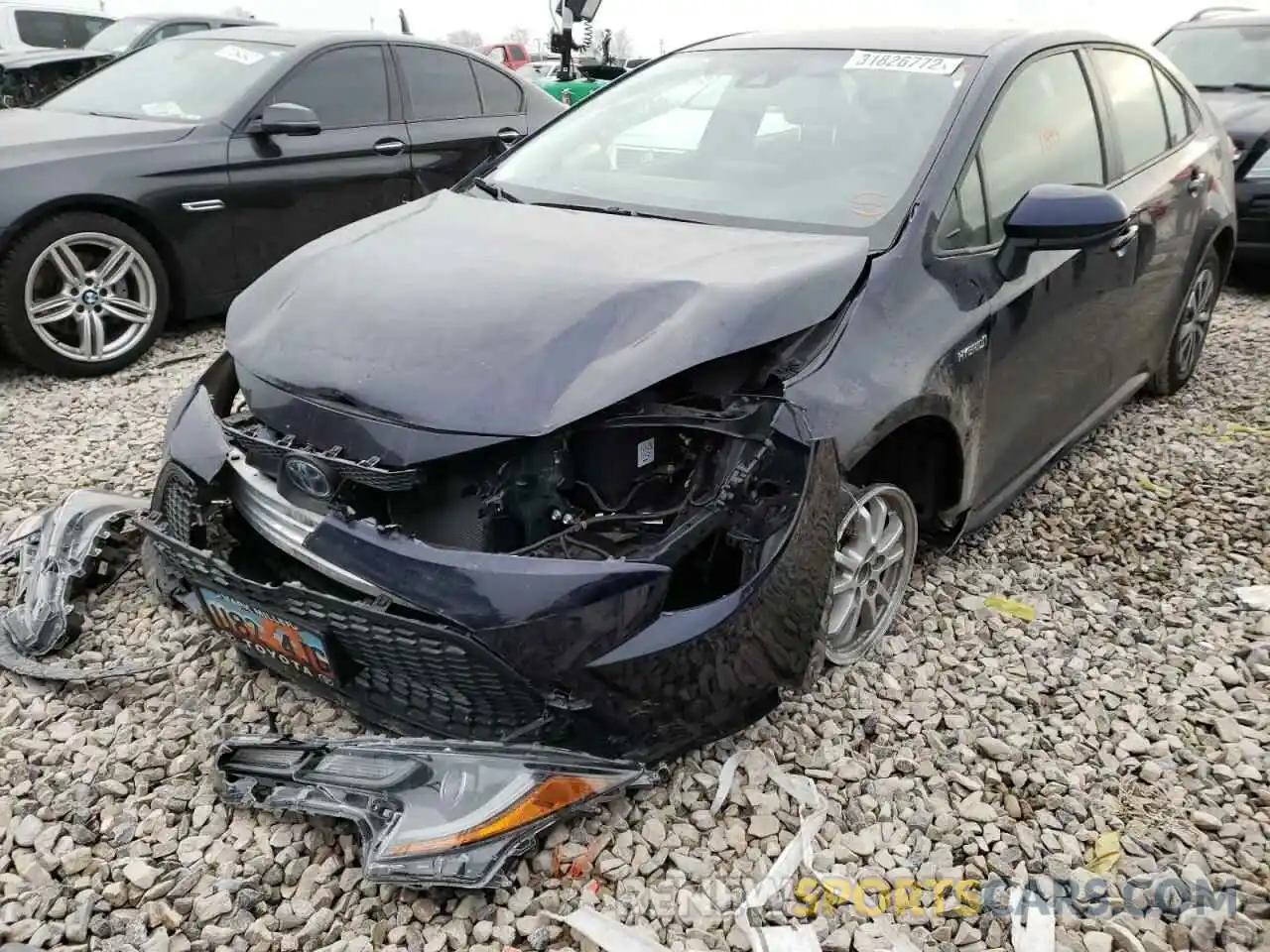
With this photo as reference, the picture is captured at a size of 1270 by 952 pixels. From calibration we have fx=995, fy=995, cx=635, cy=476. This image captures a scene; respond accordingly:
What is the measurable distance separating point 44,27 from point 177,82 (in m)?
8.59

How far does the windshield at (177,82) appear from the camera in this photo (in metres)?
5.21

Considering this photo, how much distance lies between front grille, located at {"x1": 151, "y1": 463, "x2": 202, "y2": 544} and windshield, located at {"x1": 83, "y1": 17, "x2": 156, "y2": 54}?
8.98 meters

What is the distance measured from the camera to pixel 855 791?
2320 millimetres

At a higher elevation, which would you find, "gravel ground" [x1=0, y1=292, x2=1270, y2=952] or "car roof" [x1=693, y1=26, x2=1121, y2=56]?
"car roof" [x1=693, y1=26, x2=1121, y2=56]

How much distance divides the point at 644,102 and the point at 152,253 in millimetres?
2758

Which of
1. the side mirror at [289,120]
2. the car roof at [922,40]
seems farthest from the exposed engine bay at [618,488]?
the side mirror at [289,120]

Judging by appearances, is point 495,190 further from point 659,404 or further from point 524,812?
point 524,812

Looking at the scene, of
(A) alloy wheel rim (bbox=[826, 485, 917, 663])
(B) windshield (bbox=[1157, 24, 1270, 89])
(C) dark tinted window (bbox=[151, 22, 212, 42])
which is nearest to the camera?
(A) alloy wheel rim (bbox=[826, 485, 917, 663])

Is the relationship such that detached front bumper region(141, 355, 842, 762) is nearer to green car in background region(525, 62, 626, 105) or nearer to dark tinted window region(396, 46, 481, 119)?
dark tinted window region(396, 46, 481, 119)

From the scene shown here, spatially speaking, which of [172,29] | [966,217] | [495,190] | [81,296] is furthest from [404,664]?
[172,29]

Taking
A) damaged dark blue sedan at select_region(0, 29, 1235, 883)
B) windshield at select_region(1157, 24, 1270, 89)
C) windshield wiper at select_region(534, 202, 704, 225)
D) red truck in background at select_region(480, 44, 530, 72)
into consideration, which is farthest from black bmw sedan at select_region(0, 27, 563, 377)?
red truck in background at select_region(480, 44, 530, 72)

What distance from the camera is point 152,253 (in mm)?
4793

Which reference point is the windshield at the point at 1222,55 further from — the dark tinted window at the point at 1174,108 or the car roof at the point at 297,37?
the car roof at the point at 297,37

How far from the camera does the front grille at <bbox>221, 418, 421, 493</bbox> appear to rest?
1979mm
